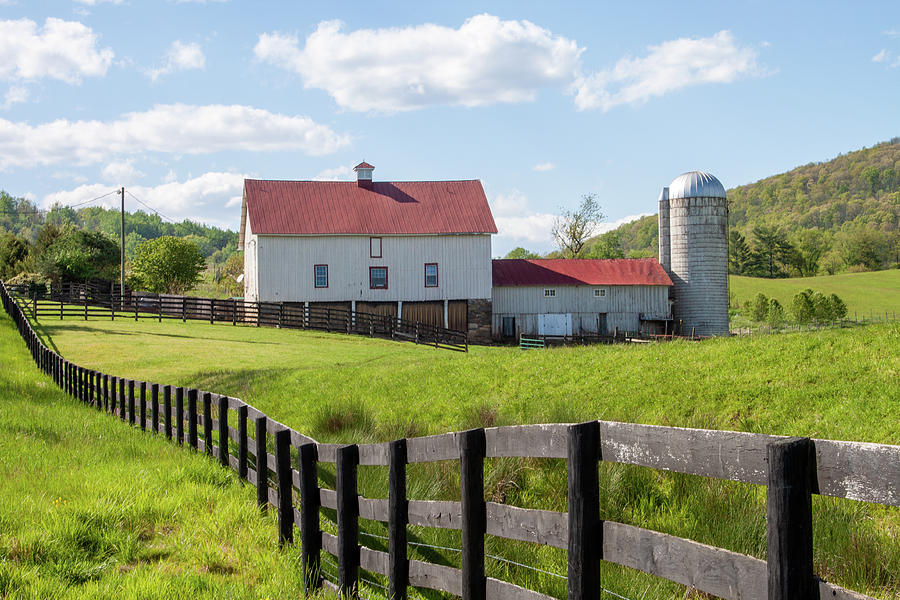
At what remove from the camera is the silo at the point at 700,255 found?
51.0 m

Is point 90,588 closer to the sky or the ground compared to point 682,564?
closer to the ground

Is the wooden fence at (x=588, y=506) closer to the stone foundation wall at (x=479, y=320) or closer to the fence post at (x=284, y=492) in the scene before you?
the fence post at (x=284, y=492)

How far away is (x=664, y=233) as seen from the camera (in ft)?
178

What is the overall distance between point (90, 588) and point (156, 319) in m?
40.6

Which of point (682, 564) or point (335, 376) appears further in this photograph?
point (335, 376)

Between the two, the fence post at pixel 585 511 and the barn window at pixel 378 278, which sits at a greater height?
the barn window at pixel 378 278

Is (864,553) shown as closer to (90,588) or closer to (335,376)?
(90,588)

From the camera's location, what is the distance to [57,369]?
18.2m

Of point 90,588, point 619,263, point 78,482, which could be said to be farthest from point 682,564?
point 619,263

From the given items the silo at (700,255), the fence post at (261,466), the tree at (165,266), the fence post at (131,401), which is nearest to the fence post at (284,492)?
the fence post at (261,466)

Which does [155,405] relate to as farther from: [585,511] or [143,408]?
[585,511]

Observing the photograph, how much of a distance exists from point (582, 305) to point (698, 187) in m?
11.4

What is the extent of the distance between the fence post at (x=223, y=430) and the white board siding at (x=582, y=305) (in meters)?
40.2

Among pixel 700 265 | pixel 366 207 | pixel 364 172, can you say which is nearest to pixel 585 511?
pixel 366 207
